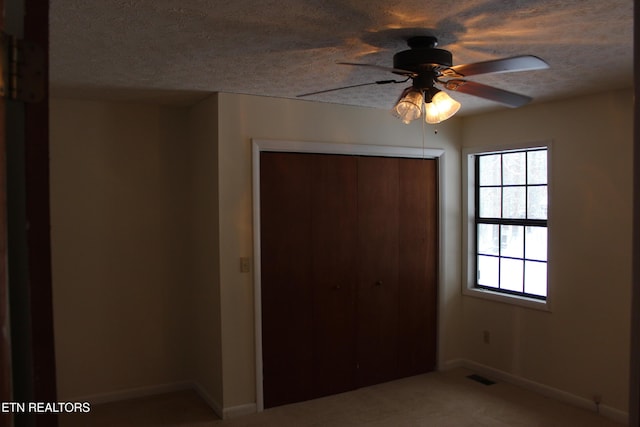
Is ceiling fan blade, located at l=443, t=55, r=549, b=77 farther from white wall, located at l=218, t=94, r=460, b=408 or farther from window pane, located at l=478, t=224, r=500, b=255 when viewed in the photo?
window pane, located at l=478, t=224, r=500, b=255

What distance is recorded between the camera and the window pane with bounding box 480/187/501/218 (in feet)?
14.9

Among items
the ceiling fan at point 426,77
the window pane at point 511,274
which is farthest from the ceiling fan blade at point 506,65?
the window pane at point 511,274

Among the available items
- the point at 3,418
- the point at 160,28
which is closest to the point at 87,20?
the point at 160,28

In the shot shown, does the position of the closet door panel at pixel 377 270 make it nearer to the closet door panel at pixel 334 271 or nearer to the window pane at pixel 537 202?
the closet door panel at pixel 334 271

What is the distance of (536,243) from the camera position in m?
4.20

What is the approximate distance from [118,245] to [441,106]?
2.89 meters

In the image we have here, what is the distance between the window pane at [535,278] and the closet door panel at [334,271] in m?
1.46

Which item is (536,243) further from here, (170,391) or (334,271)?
(170,391)

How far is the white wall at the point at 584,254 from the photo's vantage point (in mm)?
3576

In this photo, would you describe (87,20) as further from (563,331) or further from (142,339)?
(563,331)

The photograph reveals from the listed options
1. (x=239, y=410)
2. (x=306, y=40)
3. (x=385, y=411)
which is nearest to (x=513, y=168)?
(x=385, y=411)

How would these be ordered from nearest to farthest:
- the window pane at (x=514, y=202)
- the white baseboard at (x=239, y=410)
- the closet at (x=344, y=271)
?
the white baseboard at (x=239, y=410), the closet at (x=344, y=271), the window pane at (x=514, y=202)

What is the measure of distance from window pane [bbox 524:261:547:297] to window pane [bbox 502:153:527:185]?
71 cm

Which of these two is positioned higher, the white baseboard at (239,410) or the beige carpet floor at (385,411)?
the white baseboard at (239,410)
